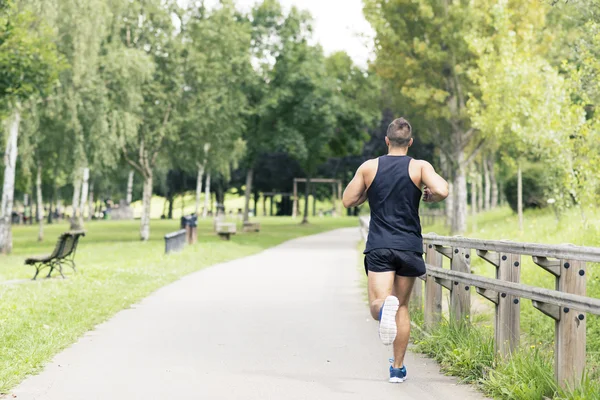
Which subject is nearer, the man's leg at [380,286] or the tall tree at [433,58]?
the man's leg at [380,286]

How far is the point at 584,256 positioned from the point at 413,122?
3466cm

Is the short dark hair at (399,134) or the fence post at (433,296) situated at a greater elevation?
the short dark hair at (399,134)

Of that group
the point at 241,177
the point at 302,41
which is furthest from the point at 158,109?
the point at 241,177

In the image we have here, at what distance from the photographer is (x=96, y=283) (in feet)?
51.7

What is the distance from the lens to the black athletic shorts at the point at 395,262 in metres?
6.36

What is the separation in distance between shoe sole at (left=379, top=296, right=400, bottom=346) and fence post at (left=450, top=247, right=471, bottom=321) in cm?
187

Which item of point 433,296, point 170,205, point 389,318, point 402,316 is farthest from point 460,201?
point 170,205

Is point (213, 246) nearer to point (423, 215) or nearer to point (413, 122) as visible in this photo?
point (413, 122)

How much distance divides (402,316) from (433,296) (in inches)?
92.1

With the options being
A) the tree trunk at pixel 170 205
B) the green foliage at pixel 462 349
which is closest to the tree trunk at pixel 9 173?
the green foliage at pixel 462 349

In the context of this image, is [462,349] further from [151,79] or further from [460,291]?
[151,79]

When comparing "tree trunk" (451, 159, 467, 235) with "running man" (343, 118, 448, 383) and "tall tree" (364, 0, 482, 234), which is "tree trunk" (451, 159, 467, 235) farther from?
"running man" (343, 118, 448, 383)

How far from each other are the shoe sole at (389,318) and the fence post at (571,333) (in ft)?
3.54

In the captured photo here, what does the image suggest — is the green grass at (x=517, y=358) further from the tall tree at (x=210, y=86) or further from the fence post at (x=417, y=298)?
the tall tree at (x=210, y=86)
